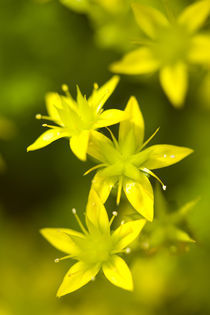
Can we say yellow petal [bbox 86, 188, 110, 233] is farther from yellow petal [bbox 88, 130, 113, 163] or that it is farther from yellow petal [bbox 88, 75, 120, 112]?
yellow petal [bbox 88, 75, 120, 112]

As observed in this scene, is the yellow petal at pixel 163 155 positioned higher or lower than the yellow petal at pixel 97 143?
lower

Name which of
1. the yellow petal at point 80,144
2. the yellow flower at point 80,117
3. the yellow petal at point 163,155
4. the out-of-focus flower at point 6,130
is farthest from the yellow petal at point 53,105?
the out-of-focus flower at point 6,130

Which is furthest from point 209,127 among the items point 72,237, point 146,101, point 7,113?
point 72,237

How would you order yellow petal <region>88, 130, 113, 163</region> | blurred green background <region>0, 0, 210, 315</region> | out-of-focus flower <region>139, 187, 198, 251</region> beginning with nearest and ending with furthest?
1. yellow petal <region>88, 130, 113, 163</region>
2. out-of-focus flower <region>139, 187, 198, 251</region>
3. blurred green background <region>0, 0, 210, 315</region>

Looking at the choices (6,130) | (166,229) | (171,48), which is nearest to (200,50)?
(171,48)

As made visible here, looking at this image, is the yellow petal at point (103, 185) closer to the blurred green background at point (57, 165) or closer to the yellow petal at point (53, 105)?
the yellow petal at point (53, 105)

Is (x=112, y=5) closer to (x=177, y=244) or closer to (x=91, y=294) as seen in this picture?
(x=177, y=244)

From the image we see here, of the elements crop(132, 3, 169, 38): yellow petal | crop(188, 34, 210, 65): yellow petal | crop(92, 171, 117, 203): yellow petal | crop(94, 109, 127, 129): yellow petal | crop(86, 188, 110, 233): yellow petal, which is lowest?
crop(86, 188, 110, 233): yellow petal

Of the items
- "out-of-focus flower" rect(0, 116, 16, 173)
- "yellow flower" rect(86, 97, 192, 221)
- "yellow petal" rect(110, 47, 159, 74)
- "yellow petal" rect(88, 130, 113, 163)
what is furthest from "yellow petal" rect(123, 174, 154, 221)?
"out-of-focus flower" rect(0, 116, 16, 173)
